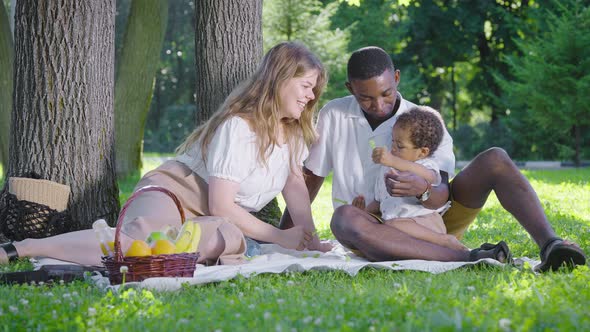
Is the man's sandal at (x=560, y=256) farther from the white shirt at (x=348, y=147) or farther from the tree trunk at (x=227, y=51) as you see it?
the tree trunk at (x=227, y=51)

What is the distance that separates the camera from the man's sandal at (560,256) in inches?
189

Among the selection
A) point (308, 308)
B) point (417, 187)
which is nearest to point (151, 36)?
point (417, 187)

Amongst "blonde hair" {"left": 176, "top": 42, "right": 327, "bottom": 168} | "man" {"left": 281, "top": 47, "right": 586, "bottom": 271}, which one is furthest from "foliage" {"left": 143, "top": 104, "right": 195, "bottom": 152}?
"blonde hair" {"left": 176, "top": 42, "right": 327, "bottom": 168}

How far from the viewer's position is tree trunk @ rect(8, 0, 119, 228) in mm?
6559

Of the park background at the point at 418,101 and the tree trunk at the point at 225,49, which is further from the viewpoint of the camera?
the tree trunk at the point at 225,49

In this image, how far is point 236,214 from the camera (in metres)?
5.59

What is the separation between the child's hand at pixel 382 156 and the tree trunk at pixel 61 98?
249cm

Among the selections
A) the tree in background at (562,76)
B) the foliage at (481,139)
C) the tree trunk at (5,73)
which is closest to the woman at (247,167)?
the tree trunk at (5,73)

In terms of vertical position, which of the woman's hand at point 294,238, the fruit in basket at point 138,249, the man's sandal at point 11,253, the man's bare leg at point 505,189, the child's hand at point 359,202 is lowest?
the man's sandal at point 11,253

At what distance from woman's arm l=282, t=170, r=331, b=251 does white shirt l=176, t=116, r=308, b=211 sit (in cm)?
6

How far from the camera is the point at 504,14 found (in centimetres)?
3120

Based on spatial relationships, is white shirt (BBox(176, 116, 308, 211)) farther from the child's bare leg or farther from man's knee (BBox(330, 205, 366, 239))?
the child's bare leg

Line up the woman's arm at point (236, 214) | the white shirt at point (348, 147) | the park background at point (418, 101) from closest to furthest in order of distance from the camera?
the park background at point (418, 101)
the woman's arm at point (236, 214)
the white shirt at point (348, 147)

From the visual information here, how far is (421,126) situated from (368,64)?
0.56m
